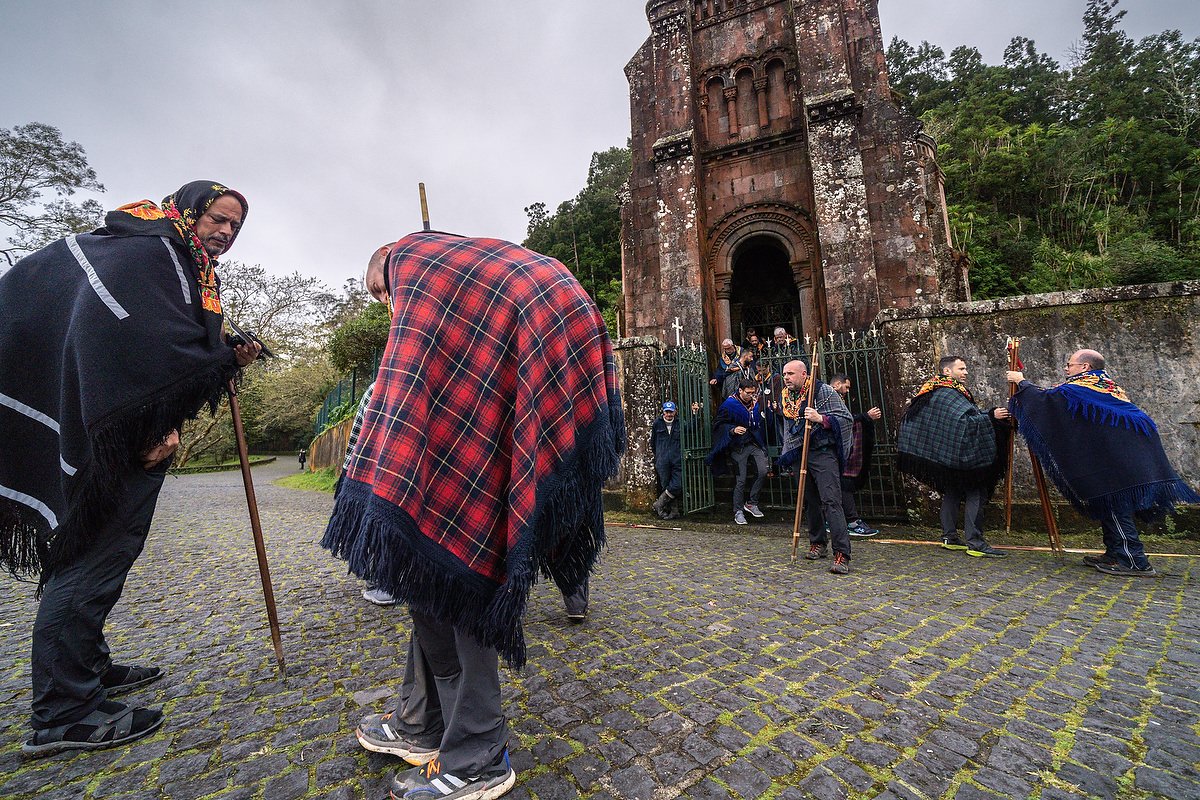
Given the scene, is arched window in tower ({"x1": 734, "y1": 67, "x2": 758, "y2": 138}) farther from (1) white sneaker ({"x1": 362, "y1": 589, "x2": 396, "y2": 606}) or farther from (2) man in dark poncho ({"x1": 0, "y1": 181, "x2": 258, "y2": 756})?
(2) man in dark poncho ({"x1": 0, "y1": 181, "x2": 258, "y2": 756})

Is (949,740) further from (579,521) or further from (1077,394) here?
(1077,394)

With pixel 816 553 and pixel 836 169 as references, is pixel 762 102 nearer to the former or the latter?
pixel 836 169

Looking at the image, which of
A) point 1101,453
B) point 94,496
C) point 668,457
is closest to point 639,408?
point 668,457

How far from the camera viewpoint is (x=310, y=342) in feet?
99.9

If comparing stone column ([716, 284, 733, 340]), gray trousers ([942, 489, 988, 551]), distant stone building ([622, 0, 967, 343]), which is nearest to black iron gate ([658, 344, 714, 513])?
gray trousers ([942, 489, 988, 551])

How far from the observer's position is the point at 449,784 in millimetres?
1629

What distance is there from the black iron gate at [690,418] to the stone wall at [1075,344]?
283cm

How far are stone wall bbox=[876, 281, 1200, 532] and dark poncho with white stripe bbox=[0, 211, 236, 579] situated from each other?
7662mm

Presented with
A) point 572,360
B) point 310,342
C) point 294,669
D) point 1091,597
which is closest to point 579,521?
point 572,360

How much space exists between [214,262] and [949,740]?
4118mm

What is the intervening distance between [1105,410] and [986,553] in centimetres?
176

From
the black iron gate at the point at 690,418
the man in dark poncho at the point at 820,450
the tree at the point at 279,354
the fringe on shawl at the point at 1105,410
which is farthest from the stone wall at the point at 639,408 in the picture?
the tree at the point at 279,354

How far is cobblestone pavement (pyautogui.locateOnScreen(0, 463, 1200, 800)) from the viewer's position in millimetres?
1777

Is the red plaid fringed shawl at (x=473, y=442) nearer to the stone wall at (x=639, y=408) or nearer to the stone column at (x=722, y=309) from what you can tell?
the stone wall at (x=639, y=408)
